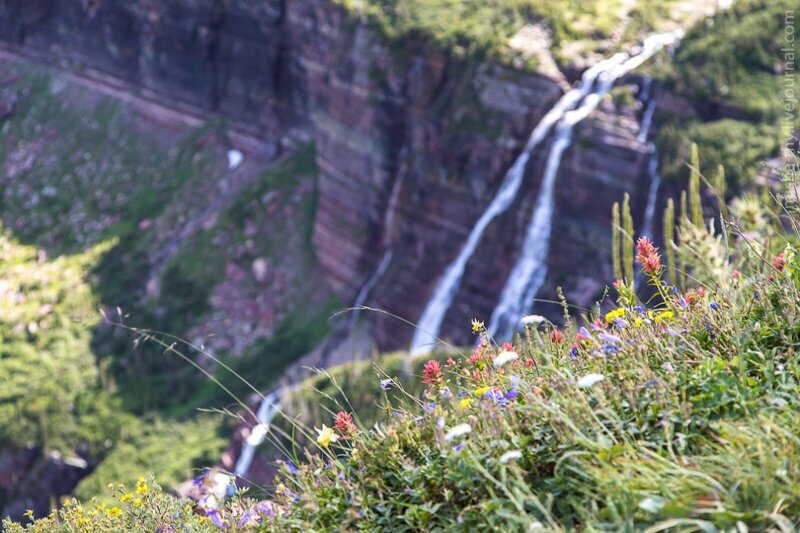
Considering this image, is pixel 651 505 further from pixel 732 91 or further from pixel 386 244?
pixel 386 244

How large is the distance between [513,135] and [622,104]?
3366 mm

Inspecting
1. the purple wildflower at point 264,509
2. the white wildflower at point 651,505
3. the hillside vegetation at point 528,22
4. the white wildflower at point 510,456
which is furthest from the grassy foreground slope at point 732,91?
the white wildflower at point 651,505

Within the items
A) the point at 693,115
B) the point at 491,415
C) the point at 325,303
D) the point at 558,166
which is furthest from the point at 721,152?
the point at 491,415

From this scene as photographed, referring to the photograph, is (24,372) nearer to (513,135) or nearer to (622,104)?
(513,135)

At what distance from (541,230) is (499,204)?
1.75 meters

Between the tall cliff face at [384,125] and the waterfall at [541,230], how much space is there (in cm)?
35

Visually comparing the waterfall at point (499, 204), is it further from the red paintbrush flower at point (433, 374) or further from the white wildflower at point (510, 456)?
the white wildflower at point (510, 456)

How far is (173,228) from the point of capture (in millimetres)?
38656

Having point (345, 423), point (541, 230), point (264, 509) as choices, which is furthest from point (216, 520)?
point (541, 230)

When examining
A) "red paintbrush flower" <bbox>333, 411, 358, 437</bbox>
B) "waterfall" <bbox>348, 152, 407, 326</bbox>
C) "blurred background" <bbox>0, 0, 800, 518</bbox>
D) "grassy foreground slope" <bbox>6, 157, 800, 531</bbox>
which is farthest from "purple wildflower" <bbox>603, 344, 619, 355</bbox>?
"waterfall" <bbox>348, 152, 407, 326</bbox>

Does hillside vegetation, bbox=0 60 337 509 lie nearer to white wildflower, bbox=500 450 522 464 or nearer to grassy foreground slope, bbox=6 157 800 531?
grassy foreground slope, bbox=6 157 800 531

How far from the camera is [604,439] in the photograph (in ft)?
11.4

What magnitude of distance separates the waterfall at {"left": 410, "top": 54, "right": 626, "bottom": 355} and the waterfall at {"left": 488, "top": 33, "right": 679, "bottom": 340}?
0.26 m

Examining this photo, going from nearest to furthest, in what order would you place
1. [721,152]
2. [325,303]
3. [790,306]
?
[790,306] < [721,152] < [325,303]
